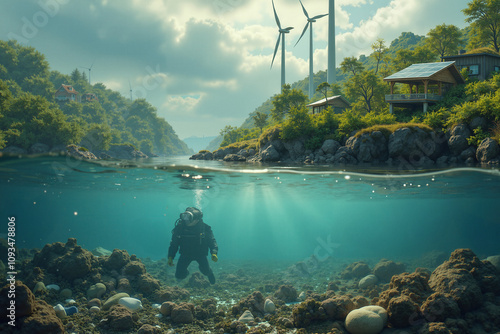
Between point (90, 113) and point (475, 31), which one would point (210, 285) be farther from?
point (90, 113)

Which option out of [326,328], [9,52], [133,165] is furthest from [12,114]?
[9,52]

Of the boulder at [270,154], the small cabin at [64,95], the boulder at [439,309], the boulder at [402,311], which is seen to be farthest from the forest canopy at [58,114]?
the boulder at [439,309]

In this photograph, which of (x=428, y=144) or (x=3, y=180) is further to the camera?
(x=428, y=144)

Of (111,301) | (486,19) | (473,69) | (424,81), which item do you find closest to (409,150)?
(424,81)

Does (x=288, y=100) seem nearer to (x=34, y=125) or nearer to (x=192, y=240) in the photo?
(x=34, y=125)

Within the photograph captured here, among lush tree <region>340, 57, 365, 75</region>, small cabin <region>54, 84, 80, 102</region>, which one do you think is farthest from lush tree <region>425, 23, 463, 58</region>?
small cabin <region>54, 84, 80, 102</region>

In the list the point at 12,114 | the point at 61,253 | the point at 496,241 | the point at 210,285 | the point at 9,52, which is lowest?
the point at 496,241

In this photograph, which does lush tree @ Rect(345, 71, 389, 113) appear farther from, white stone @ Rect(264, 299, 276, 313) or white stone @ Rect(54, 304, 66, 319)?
white stone @ Rect(54, 304, 66, 319)
